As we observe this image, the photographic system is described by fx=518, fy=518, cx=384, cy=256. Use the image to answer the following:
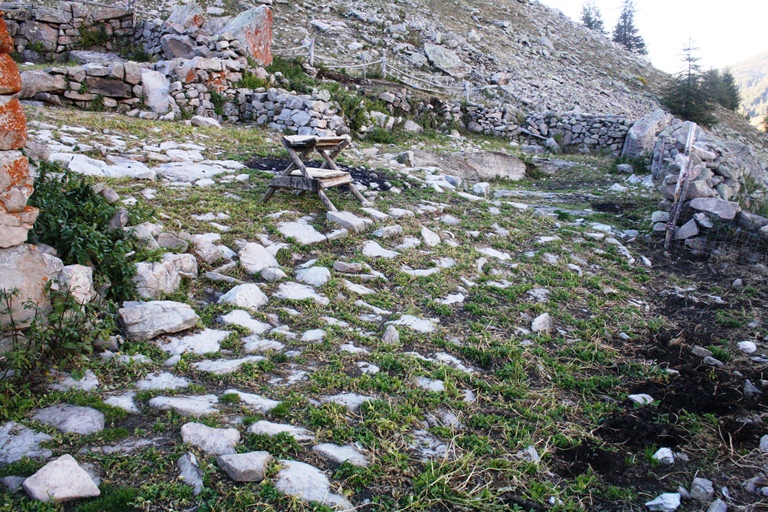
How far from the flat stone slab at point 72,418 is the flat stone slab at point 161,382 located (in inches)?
Answer: 14.1

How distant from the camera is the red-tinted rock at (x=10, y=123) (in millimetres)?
3012

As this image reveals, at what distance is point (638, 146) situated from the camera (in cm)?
1486

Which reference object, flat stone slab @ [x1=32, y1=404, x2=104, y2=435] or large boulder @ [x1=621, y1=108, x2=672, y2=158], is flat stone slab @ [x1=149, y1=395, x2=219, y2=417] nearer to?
flat stone slab @ [x1=32, y1=404, x2=104, y2=435]

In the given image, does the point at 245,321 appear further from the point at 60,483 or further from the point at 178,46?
the point at 178,46

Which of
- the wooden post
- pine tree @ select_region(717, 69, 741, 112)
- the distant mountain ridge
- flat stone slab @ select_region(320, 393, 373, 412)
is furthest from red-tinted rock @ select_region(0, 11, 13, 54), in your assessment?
the distant mountain ridge

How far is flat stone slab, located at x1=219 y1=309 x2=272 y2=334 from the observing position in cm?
401

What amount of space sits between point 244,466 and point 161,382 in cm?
107

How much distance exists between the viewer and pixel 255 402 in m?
3.11

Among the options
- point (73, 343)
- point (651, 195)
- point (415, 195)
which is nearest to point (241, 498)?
point (73, 343)

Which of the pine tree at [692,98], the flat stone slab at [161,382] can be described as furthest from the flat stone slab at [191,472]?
the pine tree at [692,98]

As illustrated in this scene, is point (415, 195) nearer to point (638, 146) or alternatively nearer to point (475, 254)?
point (475, 254)

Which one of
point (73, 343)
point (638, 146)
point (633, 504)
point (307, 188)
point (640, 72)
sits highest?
point (640, 72)

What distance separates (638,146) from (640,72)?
22.0 meters

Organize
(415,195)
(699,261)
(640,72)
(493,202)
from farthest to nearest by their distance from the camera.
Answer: (640,72) → (493,202) → (415,195) → (699,261)
